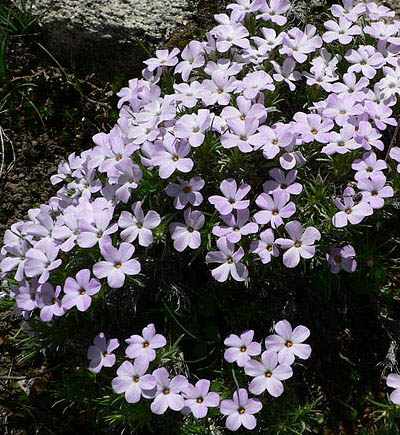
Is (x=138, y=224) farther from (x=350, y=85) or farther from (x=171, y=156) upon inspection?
(x=350, y=85)

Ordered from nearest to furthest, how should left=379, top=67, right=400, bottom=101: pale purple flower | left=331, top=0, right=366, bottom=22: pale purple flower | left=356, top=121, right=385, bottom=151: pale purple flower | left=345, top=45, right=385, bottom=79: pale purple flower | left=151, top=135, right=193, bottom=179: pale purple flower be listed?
left=151, top=135, right=193, bottom=179: pale purple flower < left=356, top=121, right=385, bottom=151: pale purple flower < left=379, top=67, right=400, bottom=101: pale purple flower < left=345, top=45, right=385, bottom=79: pale purple flower < left=331, top=0, right=366, bottom=22: pale purple flower

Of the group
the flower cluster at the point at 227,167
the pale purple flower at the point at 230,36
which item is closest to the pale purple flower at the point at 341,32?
the flower cluster at the point at 227,167

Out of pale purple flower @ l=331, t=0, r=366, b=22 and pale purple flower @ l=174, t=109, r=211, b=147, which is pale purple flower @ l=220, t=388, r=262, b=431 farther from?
pale purple flower @ l=331, t=0, r=366, b=22

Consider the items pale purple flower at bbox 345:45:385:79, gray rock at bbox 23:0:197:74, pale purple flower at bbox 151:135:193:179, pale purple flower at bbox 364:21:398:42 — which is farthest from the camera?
gray rock at bbox 23:0:197:74

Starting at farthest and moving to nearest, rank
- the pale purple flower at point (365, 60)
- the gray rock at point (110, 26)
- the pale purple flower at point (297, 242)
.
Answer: the gray rock at point (110, 26)
the pale purple flower at point (365, 60)
the pale purple flower at point (297, 242)

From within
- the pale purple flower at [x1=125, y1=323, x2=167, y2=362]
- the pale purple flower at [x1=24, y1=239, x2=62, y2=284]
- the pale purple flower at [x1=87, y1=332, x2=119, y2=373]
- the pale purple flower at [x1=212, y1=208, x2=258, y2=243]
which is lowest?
the pale purple flower at [x1=87, y1=332, x2=119, y2=373]

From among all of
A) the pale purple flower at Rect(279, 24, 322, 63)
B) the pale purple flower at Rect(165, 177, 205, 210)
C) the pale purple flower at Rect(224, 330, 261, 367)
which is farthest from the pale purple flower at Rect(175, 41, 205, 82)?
the pale purple flower at Rect(224, 330, 261, 367)

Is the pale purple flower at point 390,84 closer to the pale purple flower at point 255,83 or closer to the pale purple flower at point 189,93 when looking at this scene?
the pale purple flower at point 255,83
